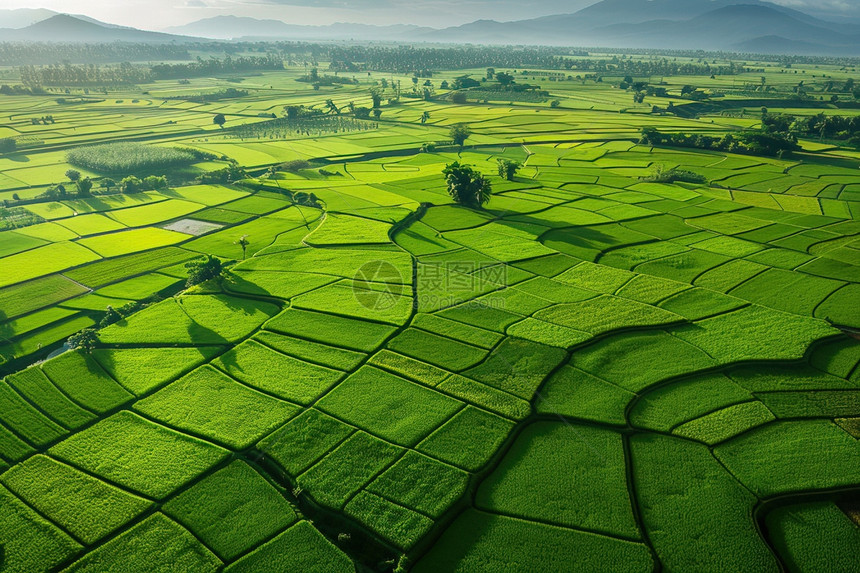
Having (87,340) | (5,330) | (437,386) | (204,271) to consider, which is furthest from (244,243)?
(437,386)

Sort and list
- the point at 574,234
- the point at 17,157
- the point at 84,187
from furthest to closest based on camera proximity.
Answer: the point at 17,157 → the point at 84,187 → the point at 574,234

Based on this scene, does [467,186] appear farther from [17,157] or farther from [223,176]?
[17,157]

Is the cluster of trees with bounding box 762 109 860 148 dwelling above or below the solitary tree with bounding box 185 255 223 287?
above

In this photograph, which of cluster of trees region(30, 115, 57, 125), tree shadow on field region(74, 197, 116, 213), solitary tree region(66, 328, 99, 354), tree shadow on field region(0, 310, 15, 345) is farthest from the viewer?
cluster of trees region(30, 115, 57, 125)

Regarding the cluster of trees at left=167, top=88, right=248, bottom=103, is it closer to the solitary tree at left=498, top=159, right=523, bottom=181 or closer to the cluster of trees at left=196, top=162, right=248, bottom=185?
the cluster of trees at left=196, top=162, right=248, bottom=185

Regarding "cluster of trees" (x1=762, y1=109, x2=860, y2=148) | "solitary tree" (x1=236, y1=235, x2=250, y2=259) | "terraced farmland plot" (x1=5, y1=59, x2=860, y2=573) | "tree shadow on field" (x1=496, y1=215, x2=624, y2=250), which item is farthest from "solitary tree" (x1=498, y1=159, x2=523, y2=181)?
"cluster of trees" (x1=762, y1=109, x2=860, y2=148)
